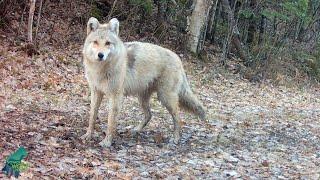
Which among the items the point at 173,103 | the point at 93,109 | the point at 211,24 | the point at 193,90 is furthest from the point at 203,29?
the point at 93,109

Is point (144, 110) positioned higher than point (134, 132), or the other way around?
point (144, 110)

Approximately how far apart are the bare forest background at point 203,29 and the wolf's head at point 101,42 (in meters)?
6.65

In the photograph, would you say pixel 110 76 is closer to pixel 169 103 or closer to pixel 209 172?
pixel 169 103

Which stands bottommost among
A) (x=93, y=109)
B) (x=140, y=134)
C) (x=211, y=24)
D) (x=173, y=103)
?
(x=140, y=134)

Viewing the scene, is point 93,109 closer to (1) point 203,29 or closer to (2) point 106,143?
(2) point 106,143

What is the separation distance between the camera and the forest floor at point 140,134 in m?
6.39

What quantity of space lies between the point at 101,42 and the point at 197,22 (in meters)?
12.6

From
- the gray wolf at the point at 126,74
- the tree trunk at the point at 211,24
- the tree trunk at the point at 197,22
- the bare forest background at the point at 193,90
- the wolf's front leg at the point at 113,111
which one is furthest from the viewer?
the tree trunk at the point at 211,24

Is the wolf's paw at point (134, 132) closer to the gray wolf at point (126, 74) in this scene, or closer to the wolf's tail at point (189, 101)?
the gray wolf at point (126, 74)

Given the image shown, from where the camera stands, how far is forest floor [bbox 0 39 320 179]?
21.0 feet

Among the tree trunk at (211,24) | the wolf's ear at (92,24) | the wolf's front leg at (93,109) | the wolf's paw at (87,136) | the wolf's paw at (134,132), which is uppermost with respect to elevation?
the wolf's ear at (92,24)

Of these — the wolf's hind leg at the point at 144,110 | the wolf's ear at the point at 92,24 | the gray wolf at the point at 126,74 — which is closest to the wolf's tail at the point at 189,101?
the gray wolf at the point at 126,74

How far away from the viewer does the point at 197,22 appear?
757 inches

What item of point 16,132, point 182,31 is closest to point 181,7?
point 182,31
